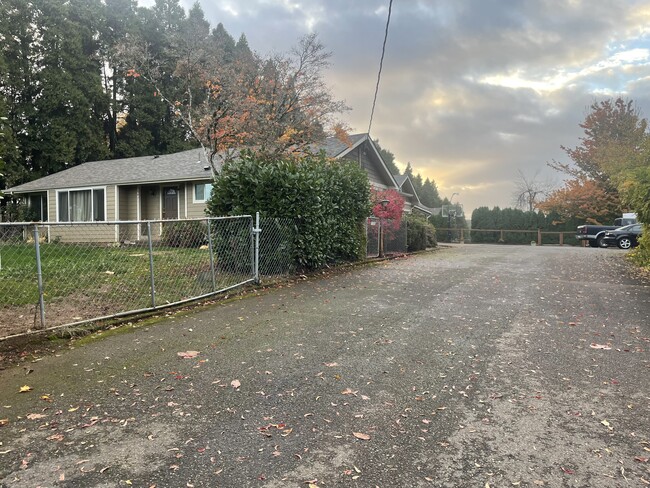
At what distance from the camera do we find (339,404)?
3027mm

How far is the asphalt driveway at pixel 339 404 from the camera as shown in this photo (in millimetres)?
2248

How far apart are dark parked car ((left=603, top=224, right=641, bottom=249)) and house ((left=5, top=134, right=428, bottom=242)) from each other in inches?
505

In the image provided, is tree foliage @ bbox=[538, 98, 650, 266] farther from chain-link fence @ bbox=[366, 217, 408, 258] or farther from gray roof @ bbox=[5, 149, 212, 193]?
gray roof @ bbox=[5, 149, 212, 193]

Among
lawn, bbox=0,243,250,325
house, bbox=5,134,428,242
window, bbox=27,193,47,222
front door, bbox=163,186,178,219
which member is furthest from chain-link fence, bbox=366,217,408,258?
window, bbox=27,193,47,222

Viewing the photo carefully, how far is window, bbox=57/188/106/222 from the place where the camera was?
57.0 feet

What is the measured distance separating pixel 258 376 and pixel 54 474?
5.24ft

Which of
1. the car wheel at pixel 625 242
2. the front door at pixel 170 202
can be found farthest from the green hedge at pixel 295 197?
the car wheel at pixel 625 242

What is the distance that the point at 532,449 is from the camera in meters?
2.46

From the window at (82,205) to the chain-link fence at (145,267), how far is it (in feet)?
26.4

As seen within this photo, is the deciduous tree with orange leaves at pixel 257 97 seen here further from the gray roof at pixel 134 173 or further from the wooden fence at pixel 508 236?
the wooden fence at pixel 508 236

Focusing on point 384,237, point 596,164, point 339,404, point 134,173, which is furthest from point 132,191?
point 596,164

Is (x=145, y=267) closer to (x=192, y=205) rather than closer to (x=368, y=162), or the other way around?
(x=192, y=205)

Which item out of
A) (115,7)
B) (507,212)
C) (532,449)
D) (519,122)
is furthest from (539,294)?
(115,7)

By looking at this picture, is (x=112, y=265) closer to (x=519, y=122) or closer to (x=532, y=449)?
(x=532, y=449)
